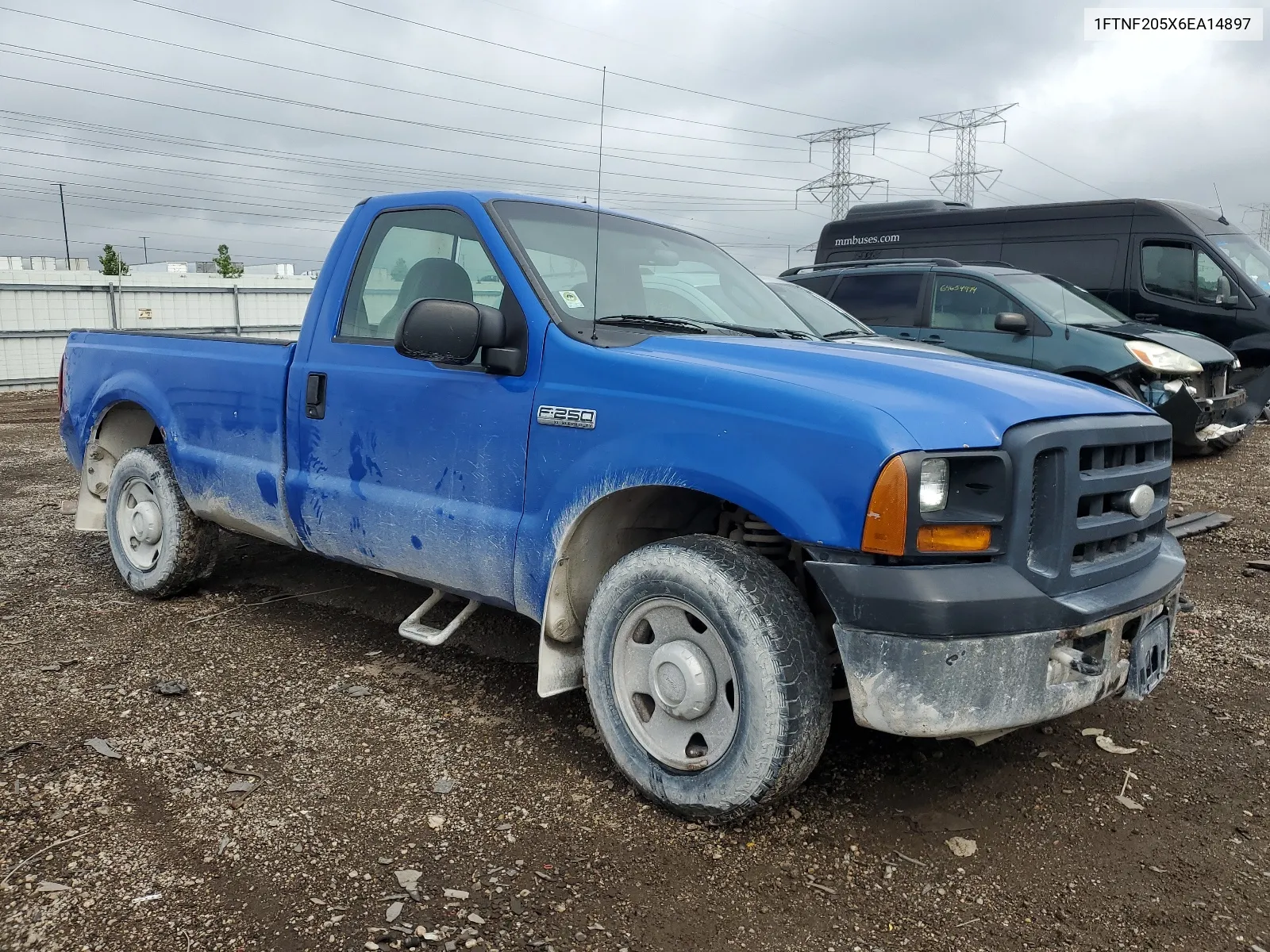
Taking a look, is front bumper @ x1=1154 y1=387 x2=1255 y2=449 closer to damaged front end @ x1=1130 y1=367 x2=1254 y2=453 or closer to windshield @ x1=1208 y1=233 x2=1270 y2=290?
damaged front end @ x1=1130 y1=367 x2=1254 y2=453

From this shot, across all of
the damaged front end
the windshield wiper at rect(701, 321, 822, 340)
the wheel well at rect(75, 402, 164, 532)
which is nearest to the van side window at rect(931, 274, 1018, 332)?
the damaged front end

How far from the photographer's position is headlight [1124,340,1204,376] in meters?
8.36

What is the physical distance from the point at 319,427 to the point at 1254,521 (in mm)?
6064

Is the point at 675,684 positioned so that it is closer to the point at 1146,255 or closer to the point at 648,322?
the point at 648,322

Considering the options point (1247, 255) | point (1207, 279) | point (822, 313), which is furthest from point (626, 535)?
point (1247, 255)

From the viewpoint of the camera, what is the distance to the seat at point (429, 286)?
360 cm

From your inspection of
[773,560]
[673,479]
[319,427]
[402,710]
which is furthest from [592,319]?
[402,710]

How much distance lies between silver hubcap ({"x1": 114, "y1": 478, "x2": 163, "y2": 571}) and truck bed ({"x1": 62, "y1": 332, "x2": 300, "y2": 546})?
342 mm

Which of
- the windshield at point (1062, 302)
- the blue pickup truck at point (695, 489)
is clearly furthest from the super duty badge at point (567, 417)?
the windshield at point (1062, 302)

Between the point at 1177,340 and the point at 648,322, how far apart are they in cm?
734

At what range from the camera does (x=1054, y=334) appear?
8.78m

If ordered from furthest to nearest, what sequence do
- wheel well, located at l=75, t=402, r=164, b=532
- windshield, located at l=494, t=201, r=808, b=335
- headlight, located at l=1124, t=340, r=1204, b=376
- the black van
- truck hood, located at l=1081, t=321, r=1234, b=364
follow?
the black van
truck hood, located at l=1081, t=321, r=1234, b=364
headlight, located at l=1124, t=340, r=1204, b=376
wheel well, located at l=75, t=402, r=164, b=532
windshield, located at l=494, t=201, r=808, b=335

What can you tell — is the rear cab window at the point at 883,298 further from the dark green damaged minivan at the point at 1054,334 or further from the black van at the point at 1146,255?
the black van at the point at 1146,255

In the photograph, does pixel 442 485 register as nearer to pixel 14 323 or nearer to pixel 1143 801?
pixel 1143 801
